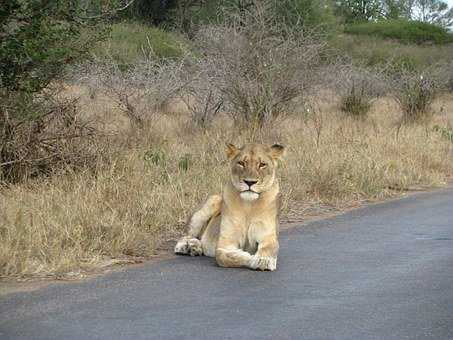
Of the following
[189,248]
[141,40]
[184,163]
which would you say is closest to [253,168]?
[189,248]

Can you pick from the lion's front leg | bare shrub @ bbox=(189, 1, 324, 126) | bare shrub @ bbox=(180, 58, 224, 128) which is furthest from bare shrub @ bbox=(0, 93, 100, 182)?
bare shrub @ bbox=(180, 58, 224, 128)

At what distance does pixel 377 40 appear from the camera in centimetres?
6084

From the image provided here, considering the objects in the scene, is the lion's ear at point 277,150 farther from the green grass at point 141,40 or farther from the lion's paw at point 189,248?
the green grass at point 141,40

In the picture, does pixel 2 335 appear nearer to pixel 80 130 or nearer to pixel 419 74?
pixel 80 130

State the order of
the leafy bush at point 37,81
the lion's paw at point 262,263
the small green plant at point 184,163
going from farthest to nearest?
the small green plant at point 184,163
the leafy bush at point 37,81
the lion's paw at point 262,263

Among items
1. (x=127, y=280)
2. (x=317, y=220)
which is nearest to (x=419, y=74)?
(x=317, y=220)

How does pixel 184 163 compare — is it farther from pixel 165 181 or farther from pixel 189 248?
pixel 189 248

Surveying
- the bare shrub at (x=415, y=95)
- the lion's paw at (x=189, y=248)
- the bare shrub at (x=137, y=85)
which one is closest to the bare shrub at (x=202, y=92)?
the bare shrub at (x=137, y=85)

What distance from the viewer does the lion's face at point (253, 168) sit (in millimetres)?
8641

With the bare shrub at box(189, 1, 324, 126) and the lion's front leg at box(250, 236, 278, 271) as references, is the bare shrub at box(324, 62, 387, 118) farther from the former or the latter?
the lion's front leg at box(250, 236, 278, 271)

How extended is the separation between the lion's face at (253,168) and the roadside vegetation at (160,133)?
1354 mm

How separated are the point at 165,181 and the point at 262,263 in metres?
4.14

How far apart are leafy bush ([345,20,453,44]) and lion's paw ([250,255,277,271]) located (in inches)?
2187

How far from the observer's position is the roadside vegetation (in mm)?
9625
